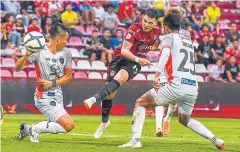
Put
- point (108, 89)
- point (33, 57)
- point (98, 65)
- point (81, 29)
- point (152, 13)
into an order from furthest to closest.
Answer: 1. point (81, 29)
2. point (98, 65)
3. point (108, 89)
4. point (152, 13)
5. point (33, 57)

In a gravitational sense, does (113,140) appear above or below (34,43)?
below

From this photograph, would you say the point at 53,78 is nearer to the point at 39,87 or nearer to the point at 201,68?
the point at 39,87

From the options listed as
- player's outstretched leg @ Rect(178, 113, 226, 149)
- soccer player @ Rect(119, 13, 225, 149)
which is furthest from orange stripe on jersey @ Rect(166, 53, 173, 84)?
player's outstretched leg @ Rect(178, 113, 226, 149)

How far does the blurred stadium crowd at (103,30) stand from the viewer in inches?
1056

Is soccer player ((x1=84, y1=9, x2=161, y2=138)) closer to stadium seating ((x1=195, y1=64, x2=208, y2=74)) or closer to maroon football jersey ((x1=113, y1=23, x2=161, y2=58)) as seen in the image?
maroon football jersey ((x1=113, y1=23, x2=161, y2=58))

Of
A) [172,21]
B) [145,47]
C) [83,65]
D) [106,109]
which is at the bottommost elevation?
[83,65]

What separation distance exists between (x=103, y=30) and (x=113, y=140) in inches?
614

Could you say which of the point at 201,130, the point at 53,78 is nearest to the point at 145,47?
the point at 53,78

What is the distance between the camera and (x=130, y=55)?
1361 cm

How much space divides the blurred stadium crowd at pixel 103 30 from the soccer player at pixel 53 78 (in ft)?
42.1

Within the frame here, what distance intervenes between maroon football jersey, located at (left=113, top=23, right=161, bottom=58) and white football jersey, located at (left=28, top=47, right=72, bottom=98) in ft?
5.21

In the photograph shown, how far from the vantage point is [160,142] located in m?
13.7

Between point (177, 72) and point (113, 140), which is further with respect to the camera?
point (113, 140)

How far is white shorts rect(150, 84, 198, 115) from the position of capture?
11909mm
